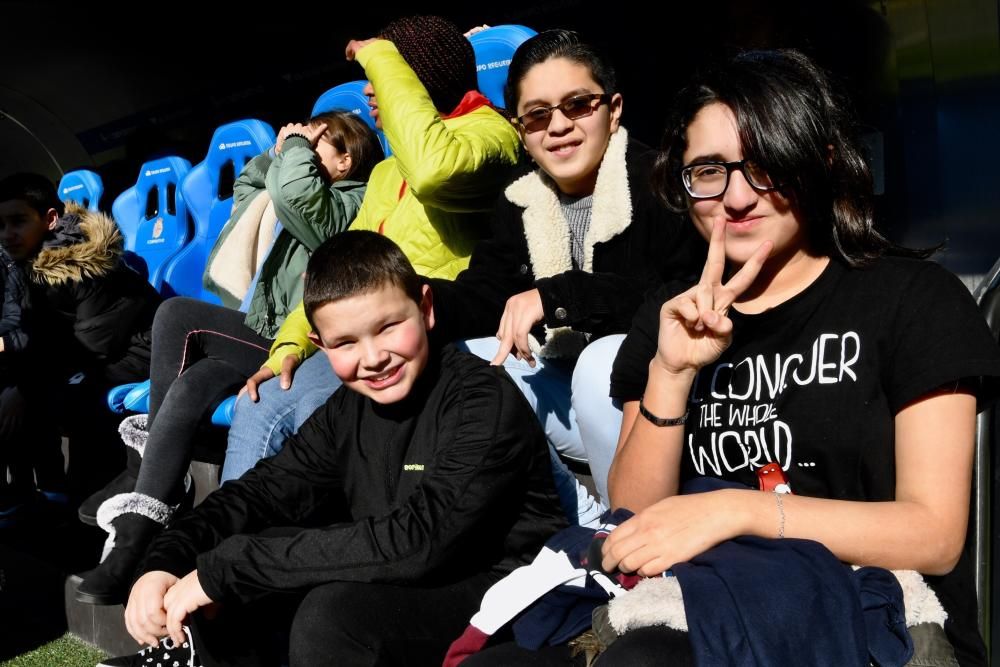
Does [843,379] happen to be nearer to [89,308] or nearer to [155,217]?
[89,308]

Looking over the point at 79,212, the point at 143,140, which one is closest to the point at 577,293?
the point at 79,212

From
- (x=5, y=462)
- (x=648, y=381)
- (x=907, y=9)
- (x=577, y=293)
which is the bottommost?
(x=5, y=462)

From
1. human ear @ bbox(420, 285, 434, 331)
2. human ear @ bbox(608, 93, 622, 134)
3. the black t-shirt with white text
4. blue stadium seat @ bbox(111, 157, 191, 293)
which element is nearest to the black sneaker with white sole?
human ear @ bbox(420, 285, 434, 331)

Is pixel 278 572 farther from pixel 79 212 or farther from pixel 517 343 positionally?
pixel 79 212

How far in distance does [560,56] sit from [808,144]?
0.88m

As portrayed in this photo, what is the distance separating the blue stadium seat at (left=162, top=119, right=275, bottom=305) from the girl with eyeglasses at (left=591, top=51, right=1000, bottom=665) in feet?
11.3

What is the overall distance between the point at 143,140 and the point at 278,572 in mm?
6918

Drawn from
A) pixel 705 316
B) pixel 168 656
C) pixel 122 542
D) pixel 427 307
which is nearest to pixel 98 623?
pixel 122 542

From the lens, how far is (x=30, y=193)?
4594 mm

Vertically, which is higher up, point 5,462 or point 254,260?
point 254,260

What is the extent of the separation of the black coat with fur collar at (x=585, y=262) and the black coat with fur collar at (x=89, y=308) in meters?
2.22

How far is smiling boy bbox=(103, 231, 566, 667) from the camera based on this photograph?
5.69 feet

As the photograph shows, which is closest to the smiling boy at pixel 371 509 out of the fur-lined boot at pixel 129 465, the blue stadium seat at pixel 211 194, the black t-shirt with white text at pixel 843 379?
the black t-shirt with white text at pixel 843 379

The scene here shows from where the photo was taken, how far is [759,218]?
1556mm
